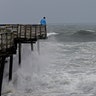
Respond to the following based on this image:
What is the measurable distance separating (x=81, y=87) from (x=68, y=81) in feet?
6.18

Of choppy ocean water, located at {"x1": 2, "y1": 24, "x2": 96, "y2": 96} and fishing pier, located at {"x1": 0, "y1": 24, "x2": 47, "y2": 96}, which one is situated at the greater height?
fishing pier, located at {"x1": 0, "y1": 24, "x2": 47, "y2": 96}

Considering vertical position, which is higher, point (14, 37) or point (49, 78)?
point (14, 37)

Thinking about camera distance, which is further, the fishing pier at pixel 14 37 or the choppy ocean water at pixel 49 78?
the choppy ocean water at pixel 49 78

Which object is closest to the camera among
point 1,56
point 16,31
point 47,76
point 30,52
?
point 1,56

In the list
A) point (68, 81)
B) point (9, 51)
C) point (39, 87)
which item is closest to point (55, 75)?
point (68, 81)

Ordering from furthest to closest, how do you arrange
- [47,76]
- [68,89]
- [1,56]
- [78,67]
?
1. [78,67]
2. [47,76]
3. [68,89]
4. [1,56]

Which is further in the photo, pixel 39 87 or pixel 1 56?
pixel 39 87

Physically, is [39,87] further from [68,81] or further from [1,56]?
[1,56]

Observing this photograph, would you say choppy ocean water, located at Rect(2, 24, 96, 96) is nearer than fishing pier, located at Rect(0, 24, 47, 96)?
No

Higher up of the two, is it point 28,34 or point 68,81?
point 28,34

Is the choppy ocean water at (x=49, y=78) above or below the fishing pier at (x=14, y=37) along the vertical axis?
below

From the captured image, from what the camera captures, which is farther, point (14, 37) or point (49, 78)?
point (49, 78)

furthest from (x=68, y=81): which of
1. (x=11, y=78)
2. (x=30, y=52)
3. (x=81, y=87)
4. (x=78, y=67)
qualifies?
(x=30, y=52)

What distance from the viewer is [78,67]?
2950 centimetres
